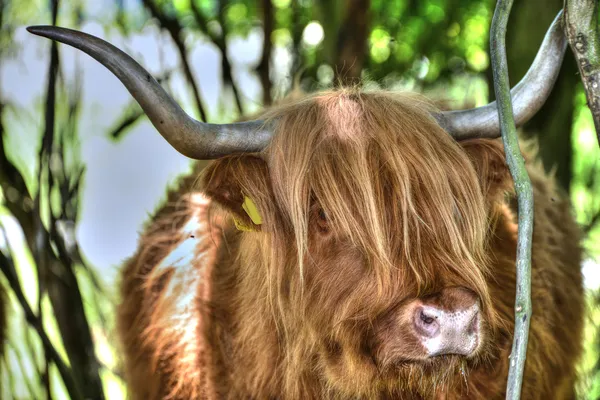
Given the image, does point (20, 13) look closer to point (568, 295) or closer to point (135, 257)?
point (135, 257)

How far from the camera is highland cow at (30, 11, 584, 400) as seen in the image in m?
2.24

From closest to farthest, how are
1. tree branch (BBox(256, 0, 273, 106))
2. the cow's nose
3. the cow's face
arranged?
1. the cow's nose
2. the cow's face
3. tree branch (BBox(256, 0, 273, 106))

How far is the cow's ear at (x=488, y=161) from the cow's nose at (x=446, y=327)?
659 millimetres

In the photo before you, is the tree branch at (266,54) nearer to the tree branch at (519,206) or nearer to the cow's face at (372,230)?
the cow's face at (372,230)

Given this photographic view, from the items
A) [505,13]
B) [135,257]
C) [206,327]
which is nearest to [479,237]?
[505,13]

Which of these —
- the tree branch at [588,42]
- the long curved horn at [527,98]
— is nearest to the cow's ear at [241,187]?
the long curved horn at [527,98]

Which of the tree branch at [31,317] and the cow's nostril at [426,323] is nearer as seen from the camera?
the cow's nostril at [426,323]

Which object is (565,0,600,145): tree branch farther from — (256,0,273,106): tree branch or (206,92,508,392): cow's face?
(256,0,273,106): tree branch

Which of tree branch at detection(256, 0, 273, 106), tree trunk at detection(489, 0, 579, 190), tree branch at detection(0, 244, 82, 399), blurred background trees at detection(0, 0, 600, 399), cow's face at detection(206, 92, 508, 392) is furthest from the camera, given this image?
tree branch at detection(256, 0, 273, 106)

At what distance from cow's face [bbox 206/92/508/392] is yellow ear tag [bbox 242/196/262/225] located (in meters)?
0.02

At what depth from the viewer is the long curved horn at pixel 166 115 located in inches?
78.4

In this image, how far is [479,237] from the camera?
8.30ft

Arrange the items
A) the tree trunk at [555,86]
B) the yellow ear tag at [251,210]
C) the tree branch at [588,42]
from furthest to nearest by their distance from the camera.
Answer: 1. the tree trunk at [555,86]
2. the yellow ear tag at [251,210]
3. the tree branch at [588,42]

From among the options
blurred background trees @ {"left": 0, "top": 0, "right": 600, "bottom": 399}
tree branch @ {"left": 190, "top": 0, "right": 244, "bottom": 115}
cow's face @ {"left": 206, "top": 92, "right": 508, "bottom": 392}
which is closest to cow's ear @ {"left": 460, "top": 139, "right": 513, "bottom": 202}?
cow's face @ {"left": 206, "top": 92, "right": 508, "bottom": 392}
